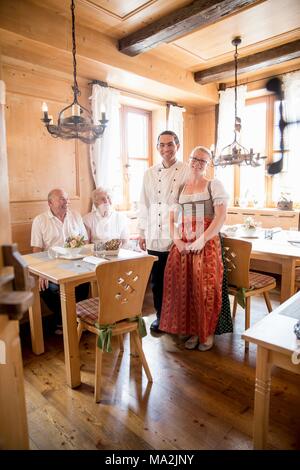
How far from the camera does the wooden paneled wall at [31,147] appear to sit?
113 inches

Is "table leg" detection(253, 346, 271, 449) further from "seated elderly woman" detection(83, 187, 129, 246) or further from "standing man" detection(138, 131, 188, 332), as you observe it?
"seated elderly woman" detection(83, 187, 129, 246)

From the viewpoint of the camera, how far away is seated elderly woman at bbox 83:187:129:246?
10.4 ft

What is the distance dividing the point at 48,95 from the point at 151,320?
2453mm

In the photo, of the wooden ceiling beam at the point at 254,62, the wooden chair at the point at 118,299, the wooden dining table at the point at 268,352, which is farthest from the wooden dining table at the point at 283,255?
the wooden ceiling beam at the point at 254,62

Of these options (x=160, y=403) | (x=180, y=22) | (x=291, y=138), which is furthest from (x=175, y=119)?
(x=160, y=403)

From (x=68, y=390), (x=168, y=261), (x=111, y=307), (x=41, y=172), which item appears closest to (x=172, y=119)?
(x=41, y=172)

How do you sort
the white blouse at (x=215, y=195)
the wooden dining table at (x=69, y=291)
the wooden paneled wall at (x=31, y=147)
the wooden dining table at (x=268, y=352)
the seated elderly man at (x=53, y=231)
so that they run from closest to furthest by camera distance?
the wooden dining table at (x=268, y=352), the wooden dining table at (x=69, y=291), the white blouse at (x=215, y=195), the seated elderly man at (x=53, y=231), the wooden paneled wall at (x=31, y=147)

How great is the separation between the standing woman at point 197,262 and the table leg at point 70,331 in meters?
0.78

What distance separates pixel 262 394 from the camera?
1.21 m

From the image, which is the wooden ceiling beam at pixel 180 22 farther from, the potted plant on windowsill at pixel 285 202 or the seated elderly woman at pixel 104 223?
the potted plant on windowsill at pixel 285 202

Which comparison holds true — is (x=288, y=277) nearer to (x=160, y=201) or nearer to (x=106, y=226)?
(x=160, y=201)

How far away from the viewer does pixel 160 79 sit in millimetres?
3660

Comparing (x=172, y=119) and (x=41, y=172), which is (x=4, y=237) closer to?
(x=41, y=172)
